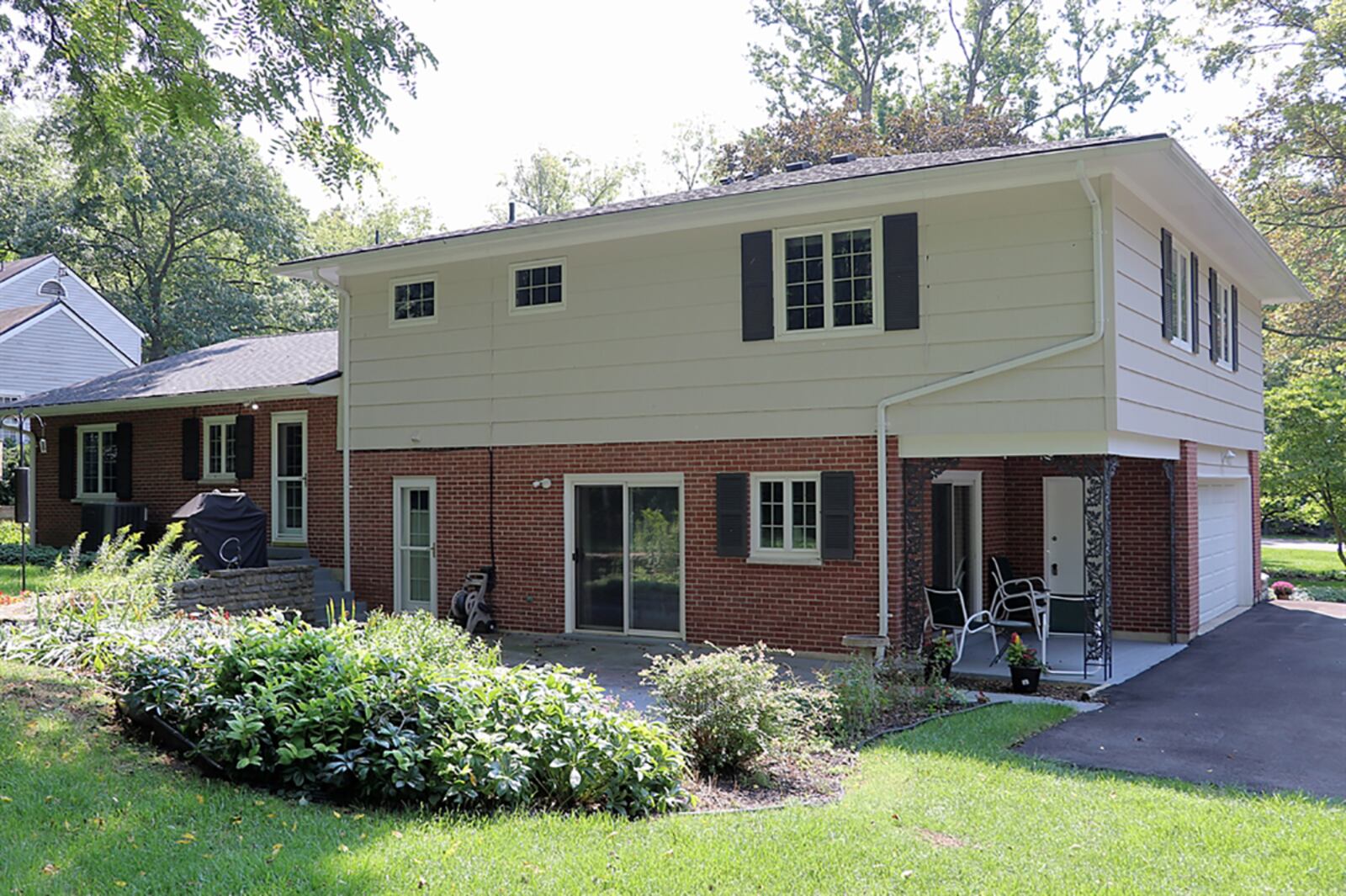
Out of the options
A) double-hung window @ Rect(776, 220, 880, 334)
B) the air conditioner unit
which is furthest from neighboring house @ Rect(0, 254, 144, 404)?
double-hung window @ Rect(776, 220, 880, 334)

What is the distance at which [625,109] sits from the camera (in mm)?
38062

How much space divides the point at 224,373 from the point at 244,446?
8.19ft

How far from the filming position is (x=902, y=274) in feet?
35.2

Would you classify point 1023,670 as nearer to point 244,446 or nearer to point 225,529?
point 225,529

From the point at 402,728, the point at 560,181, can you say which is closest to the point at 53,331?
the point at 560,181

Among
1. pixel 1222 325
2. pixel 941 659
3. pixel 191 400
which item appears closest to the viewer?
pixel 941 659

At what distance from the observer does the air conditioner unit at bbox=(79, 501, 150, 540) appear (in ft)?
54.2

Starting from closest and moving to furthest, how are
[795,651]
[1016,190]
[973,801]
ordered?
[973,801] → [1016,190] → [795,651]

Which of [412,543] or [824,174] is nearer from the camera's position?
[824,174]

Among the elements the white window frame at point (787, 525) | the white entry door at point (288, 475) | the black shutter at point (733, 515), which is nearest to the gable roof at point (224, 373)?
the white entry door at point (288, 475)

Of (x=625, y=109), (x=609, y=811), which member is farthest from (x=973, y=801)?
(x=625, y=109)

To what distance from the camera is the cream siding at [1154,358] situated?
10.1 m

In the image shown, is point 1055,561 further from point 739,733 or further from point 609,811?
point 609,811

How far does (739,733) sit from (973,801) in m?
1.44
